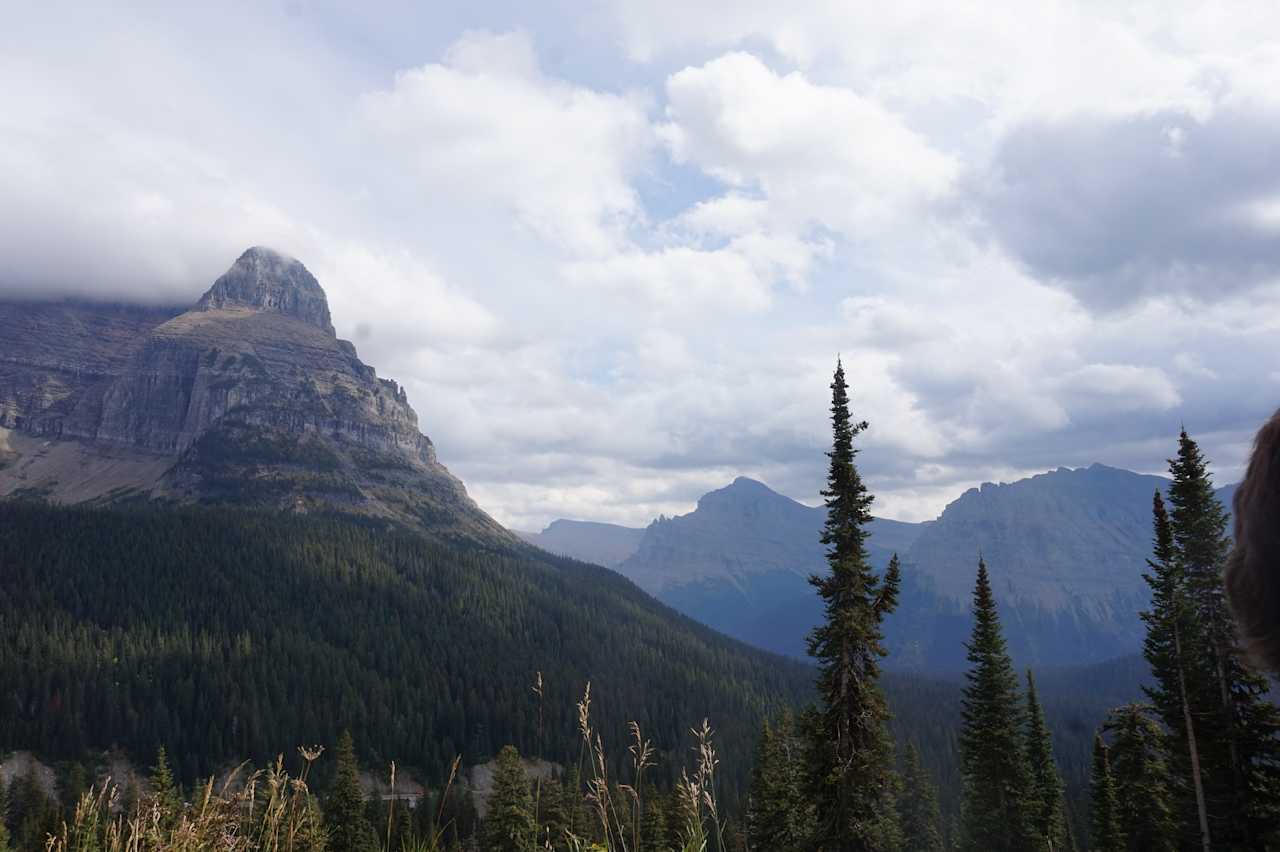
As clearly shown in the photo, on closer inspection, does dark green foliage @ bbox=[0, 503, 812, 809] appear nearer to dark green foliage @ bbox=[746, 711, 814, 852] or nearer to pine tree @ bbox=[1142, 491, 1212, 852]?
dark green foliage @ bbox=[746, 711, 814, 852]

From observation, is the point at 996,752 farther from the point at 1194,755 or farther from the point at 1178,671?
the point at 1178,671

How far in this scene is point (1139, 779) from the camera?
1257 inches

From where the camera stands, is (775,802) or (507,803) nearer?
(775,802)

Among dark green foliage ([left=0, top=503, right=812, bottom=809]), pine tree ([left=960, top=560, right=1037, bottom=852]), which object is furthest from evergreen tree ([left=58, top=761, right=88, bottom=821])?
pine tree ([left=960, top=560, right=1037, bottom=852])

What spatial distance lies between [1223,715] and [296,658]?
15274 centimetres

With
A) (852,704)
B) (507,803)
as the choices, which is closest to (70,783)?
(507,803)

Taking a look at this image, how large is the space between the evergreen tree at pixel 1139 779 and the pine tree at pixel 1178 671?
6.99 meters

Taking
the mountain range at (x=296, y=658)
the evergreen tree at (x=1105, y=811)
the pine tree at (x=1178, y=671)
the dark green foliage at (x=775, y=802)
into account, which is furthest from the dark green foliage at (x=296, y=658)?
the pine tree at (x=1178, y=671)

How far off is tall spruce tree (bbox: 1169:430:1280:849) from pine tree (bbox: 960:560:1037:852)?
10376 mm

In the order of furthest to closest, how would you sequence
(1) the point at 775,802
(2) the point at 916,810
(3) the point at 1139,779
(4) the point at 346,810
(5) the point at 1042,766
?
(2) the point at 916,810, (4) the point at 346,810, (5) the point at 1042,766, (3) the point at 1139,779, (1) the point at 775,802

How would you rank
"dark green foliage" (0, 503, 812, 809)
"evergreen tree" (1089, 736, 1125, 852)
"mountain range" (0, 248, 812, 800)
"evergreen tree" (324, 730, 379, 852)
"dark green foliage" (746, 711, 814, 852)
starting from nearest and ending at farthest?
"dark green foliage" (746, 711, 814, 852) → "evergreen tree" (1089, 736, 1125, 852) → "evergreen tree" (324, 730, 379, 852) → "dark green foliage" (0, 503, 812, 809) → "mountain range" (0, 248, 812, 800)

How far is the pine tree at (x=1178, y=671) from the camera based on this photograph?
846 inches

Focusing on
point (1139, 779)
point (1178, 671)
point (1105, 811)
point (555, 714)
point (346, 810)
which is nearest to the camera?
point (1178, 671)

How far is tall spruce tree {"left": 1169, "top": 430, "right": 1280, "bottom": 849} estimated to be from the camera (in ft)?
67.1
